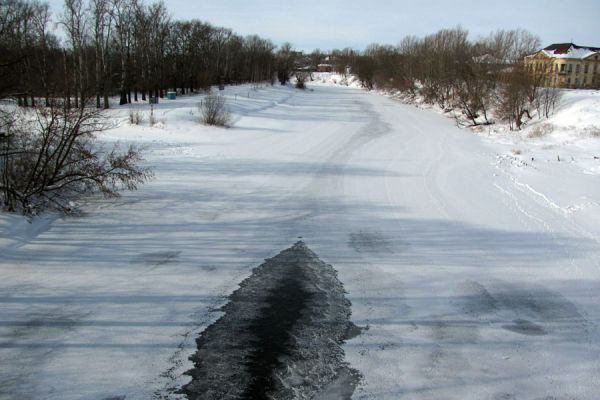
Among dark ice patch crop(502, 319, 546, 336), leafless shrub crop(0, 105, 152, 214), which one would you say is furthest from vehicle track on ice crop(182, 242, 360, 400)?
leafless shrub crop(0, 105, 152, 214)

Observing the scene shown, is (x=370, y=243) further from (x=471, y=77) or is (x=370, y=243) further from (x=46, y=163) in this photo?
(x=471, y=77)

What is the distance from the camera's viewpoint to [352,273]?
308 inches

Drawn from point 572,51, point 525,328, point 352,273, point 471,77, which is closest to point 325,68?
point 572,51

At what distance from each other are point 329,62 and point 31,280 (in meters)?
194

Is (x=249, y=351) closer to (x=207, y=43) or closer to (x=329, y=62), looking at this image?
(x=207, y=43)

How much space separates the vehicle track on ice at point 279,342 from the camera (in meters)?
4.80

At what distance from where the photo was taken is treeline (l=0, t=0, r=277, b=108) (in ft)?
32.8

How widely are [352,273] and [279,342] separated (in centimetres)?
247

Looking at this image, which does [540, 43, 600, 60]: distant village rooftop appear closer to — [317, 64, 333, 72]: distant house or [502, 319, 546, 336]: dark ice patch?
[502, 319, 546, 336]: dark ice patch

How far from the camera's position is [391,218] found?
35.8 feet

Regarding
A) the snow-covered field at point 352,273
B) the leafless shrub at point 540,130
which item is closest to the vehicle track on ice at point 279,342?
the snow-covered field at point 352,273

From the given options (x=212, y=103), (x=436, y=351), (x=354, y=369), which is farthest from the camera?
(x=212, y=103)

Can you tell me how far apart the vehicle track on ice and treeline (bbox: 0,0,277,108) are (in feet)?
19.9

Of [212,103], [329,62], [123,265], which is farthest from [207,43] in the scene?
[329,62]
